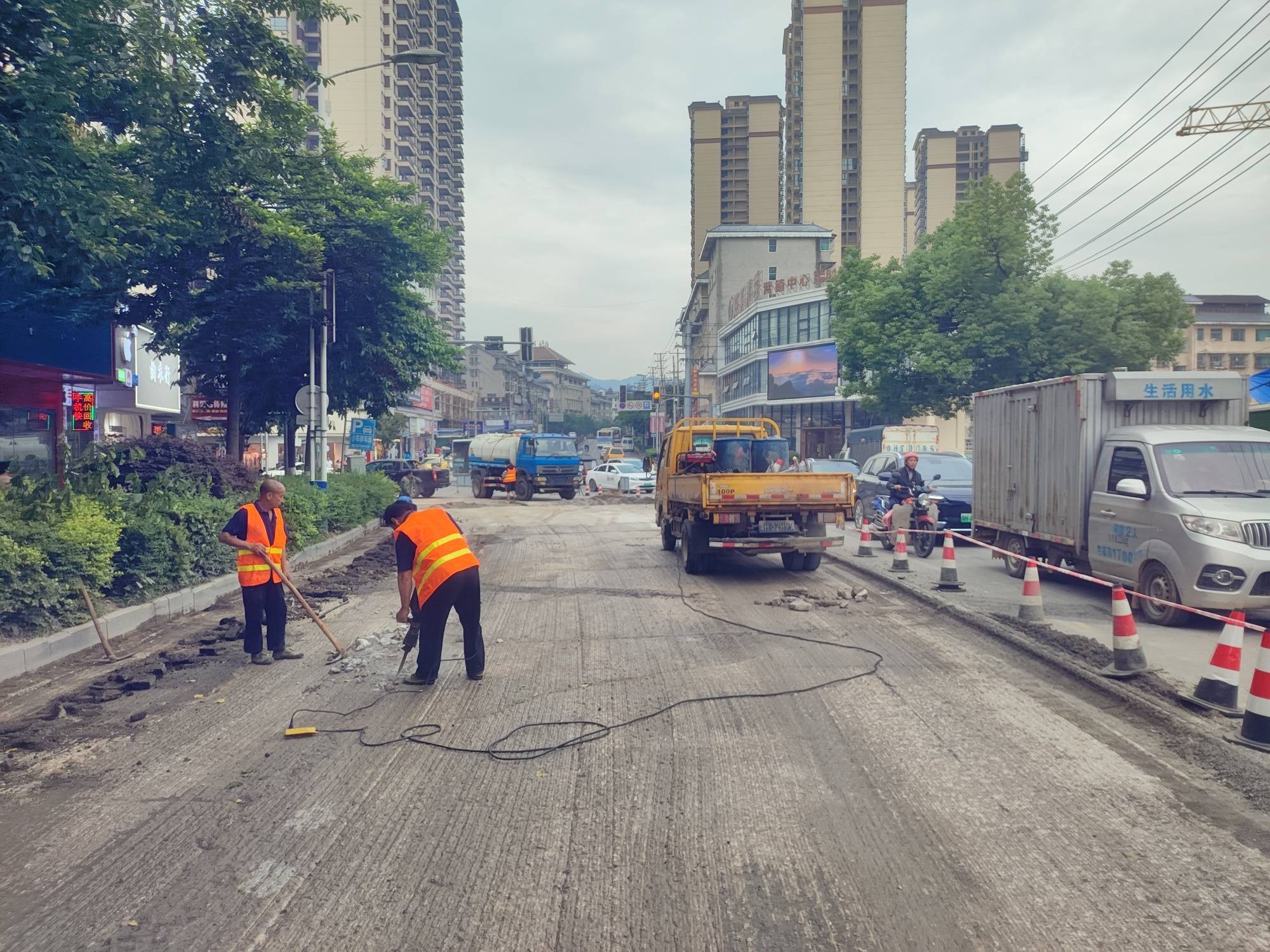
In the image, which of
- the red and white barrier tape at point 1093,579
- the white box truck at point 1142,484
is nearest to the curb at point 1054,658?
the red and white barrier tape at point 1093,579

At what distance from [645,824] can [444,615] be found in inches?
118

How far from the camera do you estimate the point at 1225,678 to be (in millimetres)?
6219

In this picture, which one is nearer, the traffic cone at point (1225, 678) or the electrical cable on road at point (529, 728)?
the electrical cable on road at point (529, 728)

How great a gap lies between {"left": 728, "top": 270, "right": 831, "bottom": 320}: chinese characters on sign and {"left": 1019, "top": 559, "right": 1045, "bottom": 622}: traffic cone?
4926cm

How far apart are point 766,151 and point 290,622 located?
139083 millimetres

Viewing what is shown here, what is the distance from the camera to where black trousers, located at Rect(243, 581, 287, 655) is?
26.0 ft

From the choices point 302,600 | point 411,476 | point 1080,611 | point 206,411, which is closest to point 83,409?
point 206,411

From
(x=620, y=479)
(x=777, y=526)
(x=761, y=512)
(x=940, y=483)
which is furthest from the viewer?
(x=620, y=479)

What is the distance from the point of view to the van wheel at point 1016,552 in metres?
13.2

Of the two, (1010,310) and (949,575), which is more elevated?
(1010,310)

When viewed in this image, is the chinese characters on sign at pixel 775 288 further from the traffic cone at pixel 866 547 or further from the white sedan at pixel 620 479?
the traffic cone at pixel 866 547

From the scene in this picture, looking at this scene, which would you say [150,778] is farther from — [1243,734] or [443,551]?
[1243,734]

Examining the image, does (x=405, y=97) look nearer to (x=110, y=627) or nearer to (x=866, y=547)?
(x=866, y=547)

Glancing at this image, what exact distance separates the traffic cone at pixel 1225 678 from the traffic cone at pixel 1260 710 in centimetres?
41
